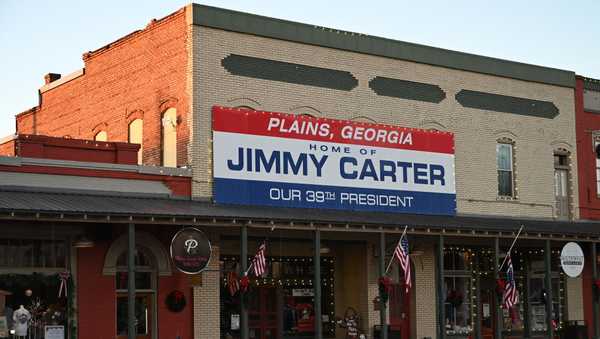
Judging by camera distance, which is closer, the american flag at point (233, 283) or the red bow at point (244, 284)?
the red bow at point (244, 284)

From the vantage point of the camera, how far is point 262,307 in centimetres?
3097

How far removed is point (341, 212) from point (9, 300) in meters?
9.88

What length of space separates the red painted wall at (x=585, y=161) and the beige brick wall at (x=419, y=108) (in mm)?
335

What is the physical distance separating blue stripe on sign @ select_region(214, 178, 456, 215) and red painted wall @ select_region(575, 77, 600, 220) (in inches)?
261

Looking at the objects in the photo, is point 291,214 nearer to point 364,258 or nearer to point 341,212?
point 341,212

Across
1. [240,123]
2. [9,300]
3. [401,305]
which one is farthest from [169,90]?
[401,305]

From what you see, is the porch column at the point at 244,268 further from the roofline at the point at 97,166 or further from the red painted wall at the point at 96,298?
the roofline at the point at 97,166

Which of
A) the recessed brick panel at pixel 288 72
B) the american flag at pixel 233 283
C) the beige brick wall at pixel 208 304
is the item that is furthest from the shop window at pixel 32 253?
the recessed brick panel at pixel 288 72

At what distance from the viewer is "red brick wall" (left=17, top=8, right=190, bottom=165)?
→ 29.1 meters

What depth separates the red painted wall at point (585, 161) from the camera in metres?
37.8

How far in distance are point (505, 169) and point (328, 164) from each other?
26.4ft

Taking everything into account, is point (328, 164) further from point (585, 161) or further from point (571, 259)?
point (585, 161)

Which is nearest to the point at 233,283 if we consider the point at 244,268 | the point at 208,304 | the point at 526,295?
the point at 208,304

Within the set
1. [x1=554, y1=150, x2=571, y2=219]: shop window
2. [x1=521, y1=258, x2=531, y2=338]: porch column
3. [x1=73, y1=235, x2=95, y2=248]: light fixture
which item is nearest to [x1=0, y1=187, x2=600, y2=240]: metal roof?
[x1=73, y1=235, x2=95, y2=248]: light fixture
